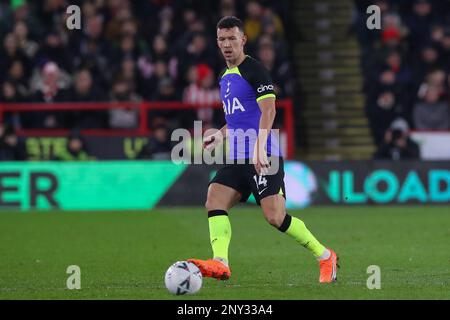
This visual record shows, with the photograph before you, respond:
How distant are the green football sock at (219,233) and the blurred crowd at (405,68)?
418 inches

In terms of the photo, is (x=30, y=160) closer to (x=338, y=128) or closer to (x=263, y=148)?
(x=338, y=128)

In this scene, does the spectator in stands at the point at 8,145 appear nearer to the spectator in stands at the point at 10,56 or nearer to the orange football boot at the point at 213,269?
the spectator in stands at the point at 10,56

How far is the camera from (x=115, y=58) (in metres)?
20.9

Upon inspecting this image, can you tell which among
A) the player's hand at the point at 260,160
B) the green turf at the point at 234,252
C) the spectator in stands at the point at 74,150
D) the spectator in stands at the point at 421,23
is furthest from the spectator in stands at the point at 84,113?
the player's hand at the point at 260,160

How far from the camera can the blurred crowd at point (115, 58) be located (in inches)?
791

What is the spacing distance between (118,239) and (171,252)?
1715 millimetres

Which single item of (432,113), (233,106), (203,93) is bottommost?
(432,113)

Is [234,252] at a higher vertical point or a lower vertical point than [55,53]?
lower

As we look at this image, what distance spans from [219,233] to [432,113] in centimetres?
1146

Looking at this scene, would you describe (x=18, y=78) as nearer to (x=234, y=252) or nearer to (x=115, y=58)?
(x=115, y=58)

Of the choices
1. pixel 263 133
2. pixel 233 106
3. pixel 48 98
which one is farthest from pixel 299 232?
pixel 48 98

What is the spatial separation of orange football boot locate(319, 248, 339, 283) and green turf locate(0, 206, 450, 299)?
11 centimetres

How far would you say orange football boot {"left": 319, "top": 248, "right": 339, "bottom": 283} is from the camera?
1027 cm
